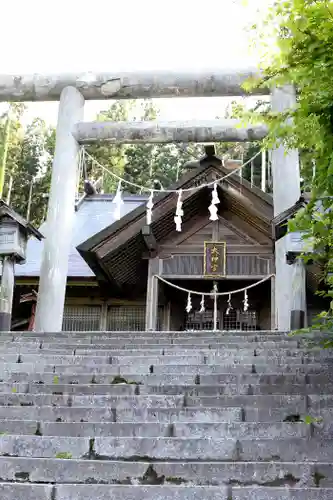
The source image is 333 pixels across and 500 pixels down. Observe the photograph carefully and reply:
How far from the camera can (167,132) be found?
11781mm

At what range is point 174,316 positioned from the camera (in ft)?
48.9

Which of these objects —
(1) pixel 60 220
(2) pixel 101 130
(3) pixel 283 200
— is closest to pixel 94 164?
(2) pixel 101 130

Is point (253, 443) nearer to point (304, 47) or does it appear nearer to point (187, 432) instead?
point (187, 432)

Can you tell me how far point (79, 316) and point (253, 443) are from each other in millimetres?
12284

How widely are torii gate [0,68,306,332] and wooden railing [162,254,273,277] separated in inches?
99.4

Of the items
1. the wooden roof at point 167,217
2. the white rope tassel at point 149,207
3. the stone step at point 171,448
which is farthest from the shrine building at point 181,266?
the stone step at point 171,448

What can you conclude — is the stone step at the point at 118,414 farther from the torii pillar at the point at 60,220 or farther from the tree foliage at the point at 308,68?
the torii pillar at the point at 60,220

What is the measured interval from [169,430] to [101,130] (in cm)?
904

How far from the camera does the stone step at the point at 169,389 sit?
4.53 meters

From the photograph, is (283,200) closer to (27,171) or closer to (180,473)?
(180,473)

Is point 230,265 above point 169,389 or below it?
above

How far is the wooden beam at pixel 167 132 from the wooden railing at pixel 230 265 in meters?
3.09

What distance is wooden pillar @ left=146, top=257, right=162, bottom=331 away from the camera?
1336cm

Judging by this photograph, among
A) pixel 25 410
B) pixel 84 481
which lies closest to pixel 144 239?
pixel 25 410
